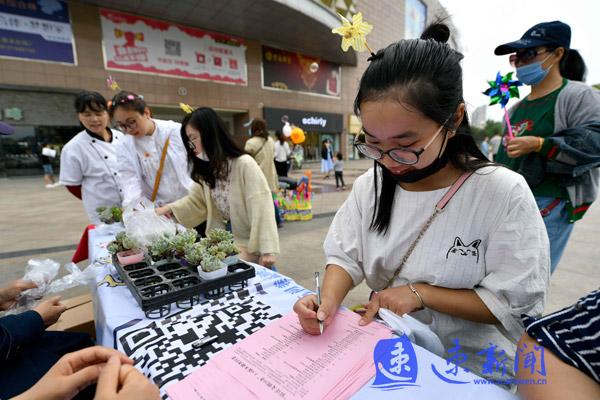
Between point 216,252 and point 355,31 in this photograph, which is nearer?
point 355,31

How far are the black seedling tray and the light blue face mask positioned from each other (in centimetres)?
186

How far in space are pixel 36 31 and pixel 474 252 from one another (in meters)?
14.3

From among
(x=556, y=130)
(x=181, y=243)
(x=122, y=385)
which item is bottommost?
(x=122, y=385)

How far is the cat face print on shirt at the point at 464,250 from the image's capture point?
92 cm

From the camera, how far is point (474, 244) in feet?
3.05

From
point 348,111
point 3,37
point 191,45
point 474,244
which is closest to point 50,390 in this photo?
point 474,244

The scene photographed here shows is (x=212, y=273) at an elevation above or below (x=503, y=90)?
below

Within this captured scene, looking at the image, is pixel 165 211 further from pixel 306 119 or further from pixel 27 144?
pixel 306 119

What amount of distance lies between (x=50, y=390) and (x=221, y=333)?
40 cm

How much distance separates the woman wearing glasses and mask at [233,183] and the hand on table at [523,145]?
1.40 meters

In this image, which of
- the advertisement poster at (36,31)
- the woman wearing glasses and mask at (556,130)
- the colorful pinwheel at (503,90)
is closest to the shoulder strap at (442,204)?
the woman wearing glasses and mask at (556,130)

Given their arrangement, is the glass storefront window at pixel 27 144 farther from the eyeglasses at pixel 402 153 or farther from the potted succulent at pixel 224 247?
the eyeglasses at pixel 402 153

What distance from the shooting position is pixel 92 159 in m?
2.81

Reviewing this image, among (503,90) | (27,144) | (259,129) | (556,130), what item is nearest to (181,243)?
(503,90)
